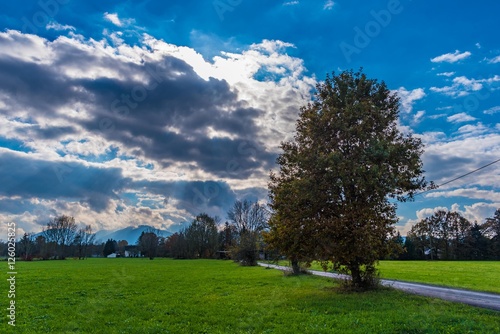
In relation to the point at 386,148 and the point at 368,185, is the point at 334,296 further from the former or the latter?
the point at 386,148

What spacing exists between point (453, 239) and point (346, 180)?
354 ft

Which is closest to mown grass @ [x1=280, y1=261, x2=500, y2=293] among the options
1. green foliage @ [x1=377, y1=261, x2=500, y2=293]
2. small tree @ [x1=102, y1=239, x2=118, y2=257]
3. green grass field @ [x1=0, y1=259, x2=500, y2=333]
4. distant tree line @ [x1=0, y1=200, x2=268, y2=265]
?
green foliage @ [x1=377, y1=261, x2=500, y2=293]

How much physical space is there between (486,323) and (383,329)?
3941mm

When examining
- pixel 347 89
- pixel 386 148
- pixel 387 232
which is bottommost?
pixel 387 232

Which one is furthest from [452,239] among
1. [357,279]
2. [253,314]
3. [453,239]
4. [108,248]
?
[108,248]

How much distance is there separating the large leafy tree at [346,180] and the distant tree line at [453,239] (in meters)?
92.9

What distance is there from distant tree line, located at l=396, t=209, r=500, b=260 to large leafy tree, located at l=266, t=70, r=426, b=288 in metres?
92.9

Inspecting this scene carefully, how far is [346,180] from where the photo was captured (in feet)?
65.2

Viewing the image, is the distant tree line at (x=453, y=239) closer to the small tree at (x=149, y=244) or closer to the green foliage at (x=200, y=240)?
the green foliage at (x=200, y=240)

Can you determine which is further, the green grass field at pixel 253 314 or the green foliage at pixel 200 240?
the green foliage at pixel 200 240

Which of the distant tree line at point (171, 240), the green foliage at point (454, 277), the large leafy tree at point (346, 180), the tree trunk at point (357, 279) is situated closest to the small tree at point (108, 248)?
the distant tree line at point (171, 240)

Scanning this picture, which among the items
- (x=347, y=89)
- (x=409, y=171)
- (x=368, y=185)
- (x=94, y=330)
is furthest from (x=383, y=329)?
(x=347, y=89)

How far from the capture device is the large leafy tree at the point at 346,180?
1984 centimetres

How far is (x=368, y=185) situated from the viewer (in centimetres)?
1962
